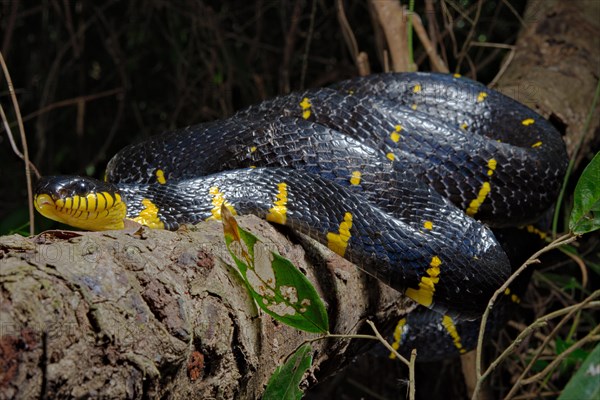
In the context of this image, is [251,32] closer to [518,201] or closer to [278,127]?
[278,127]

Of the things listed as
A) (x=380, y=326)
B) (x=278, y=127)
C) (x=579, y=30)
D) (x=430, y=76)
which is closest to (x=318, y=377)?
(x=380, y=326)

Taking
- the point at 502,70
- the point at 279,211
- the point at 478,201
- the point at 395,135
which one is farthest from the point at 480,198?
the point at 502,70

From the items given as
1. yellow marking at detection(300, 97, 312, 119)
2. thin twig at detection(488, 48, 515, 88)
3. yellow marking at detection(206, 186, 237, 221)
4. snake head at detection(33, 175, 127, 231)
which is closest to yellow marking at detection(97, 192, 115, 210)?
snake head at detection(33, 175, 127, 231)

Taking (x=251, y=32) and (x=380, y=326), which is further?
(x=251, y=32)

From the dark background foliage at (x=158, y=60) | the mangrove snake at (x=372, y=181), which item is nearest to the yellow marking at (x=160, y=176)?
the mangrove snake at (x=372, y=181)

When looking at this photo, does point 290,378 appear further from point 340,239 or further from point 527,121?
point 527,121

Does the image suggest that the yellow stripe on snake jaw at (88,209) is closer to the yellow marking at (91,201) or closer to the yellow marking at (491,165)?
the yellow marking at (91,201)

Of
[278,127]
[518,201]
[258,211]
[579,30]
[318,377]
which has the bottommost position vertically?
[318,377]
